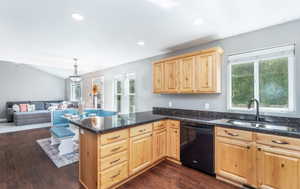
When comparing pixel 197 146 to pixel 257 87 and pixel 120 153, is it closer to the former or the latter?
pixel 120 153

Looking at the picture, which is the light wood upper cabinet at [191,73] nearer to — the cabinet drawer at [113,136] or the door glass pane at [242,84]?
the door glass pane at [242,84]

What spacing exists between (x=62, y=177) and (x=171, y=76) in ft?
9.38

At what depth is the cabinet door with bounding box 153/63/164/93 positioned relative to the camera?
348 centimetres

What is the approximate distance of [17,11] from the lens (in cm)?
213

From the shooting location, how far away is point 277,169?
181 centimetres

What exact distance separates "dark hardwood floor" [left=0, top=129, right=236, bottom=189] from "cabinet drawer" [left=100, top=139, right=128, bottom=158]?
600mm

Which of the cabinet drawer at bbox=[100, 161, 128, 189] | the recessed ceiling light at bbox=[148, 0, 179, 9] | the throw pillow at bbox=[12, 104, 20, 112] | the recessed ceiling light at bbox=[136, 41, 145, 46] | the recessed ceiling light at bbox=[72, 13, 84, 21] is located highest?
the recessed ceiling light at bbox=[72, 13, 84, 21]

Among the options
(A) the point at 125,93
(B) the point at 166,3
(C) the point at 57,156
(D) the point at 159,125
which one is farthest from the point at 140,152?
(A) the point at 125,93

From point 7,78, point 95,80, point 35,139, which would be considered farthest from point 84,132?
point 7,78

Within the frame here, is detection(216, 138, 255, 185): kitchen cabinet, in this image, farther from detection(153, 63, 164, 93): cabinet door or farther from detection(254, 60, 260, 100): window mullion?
detection(153, 63, 164, 93): cabinet door

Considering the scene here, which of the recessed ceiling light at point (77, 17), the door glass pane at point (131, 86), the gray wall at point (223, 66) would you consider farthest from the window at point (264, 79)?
the door glass pane at point (131, 86)

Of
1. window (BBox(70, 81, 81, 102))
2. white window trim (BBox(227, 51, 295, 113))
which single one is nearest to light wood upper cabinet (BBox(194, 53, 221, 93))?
white window trim (BBox(227, 51, 295, 113))

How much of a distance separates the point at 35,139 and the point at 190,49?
209 inches

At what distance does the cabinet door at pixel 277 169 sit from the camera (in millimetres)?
1713
